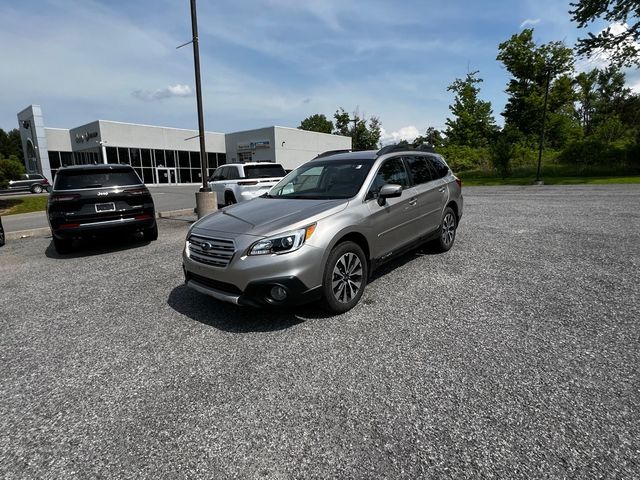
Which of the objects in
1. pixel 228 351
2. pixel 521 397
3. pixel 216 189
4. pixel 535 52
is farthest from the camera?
pixel 535 52

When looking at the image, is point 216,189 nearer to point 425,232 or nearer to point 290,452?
point 425,232

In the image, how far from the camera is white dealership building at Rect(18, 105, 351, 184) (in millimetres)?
37969

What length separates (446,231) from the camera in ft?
20.0

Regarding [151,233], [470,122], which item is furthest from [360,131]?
[151,233]

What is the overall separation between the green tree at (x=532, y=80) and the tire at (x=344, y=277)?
47.9m

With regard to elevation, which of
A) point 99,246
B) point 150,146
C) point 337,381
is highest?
point 150,146

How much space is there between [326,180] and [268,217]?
1268mm

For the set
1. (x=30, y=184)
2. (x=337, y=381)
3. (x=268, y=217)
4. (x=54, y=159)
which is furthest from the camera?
(x=54, y=159)

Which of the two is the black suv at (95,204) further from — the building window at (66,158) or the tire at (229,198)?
the building window at (66,158)

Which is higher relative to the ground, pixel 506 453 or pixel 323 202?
pixel 323 202

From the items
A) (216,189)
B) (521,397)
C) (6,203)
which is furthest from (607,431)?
(6,203)

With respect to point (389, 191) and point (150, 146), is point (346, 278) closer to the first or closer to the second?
point (389, 191)

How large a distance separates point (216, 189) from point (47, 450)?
1092cm

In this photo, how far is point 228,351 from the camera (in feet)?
10.6
